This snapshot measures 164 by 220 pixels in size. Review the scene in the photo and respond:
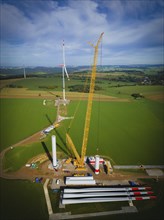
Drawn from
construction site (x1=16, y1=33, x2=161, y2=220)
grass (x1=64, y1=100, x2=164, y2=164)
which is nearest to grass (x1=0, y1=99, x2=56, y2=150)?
grass (x1=64, y1=100, x2=164, y2=164)

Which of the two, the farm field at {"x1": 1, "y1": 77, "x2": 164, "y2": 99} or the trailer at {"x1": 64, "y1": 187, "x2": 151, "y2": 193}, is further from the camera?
the farm field at {"x1": 1, "y1": 77, "x2": 164, "y2": 99}

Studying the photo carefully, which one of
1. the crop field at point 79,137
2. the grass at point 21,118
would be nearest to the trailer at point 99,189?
the crop field at point 79,137

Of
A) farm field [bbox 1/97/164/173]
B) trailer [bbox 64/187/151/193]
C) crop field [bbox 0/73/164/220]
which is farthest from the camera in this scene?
farm field [bbox 1/97/164/173]

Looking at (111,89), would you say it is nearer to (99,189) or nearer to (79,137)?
(79,137)

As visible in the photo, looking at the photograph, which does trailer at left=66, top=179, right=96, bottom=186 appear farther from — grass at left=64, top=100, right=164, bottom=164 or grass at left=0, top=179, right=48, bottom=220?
grass at left=64, top=100, right=164, bottom=164

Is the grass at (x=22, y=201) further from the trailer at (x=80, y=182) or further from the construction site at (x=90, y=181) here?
the trailer at (x=80, y=182)

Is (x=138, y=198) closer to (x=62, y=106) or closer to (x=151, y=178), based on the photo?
(x=151, y=178)
